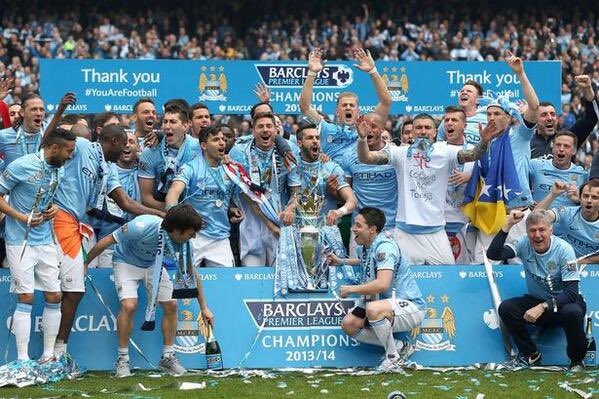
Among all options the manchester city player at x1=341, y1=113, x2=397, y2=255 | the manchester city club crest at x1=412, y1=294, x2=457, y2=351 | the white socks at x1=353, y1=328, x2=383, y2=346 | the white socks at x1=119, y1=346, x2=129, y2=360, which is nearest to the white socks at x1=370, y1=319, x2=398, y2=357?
the white socks at x1=353, y1=328, x2=383, y2=346

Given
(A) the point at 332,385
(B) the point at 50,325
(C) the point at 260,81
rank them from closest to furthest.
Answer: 1. (A) the point at 332,385
2. (B) the point at 50,325
3. (C) the point at 260,81

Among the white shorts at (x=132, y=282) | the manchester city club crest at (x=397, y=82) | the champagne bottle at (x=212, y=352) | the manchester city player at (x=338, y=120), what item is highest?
the manchester city club crest at (x=397, y=82)

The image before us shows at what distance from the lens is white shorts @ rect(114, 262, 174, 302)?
10.4 meters

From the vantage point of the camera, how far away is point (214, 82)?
13938 mm

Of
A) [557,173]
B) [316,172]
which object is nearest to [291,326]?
[316,172]

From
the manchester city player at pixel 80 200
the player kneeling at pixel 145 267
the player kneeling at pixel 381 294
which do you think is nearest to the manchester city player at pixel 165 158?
the manchester city player at pixel 80 200

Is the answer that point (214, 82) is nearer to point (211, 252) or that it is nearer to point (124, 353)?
point (211, 252)

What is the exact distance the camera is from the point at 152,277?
10375 mm

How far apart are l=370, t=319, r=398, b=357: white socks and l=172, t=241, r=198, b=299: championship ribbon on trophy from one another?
1725 mm

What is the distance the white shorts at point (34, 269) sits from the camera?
996cm

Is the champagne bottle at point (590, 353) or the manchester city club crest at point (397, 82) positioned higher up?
the manchester city club crest at point (397, 82)

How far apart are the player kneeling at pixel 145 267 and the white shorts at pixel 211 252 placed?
0.80 meters

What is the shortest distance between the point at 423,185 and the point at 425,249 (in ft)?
2.17

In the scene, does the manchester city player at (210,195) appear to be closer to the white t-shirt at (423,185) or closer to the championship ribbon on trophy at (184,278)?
the championship ribbon on trophy at (184,278)
